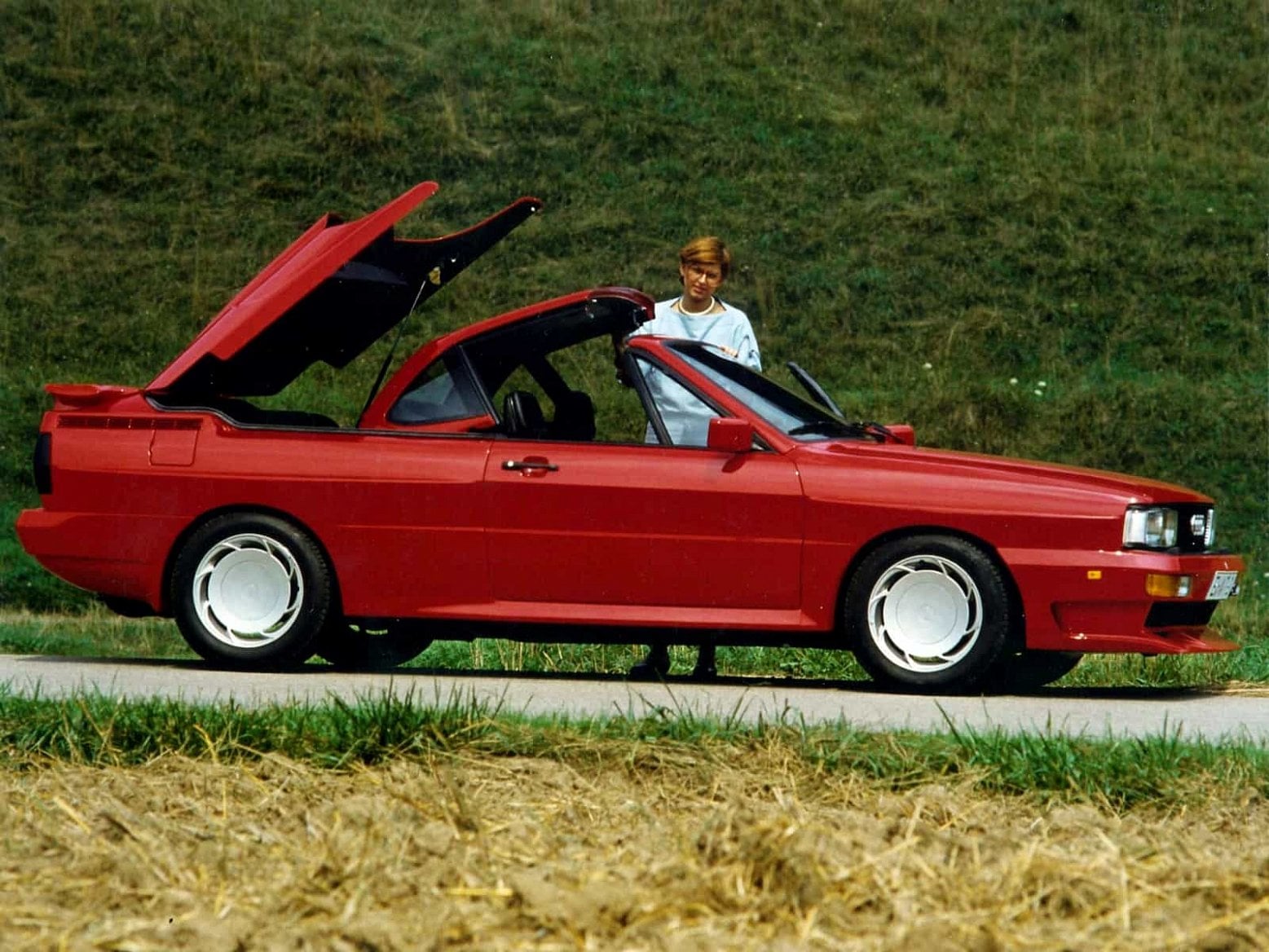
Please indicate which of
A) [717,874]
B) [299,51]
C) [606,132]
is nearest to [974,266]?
[606,132]

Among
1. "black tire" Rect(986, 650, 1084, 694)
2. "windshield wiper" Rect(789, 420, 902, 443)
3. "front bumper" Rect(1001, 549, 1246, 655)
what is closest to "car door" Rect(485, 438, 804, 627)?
"windshield wiper" Rect(789, 420, 902, 443)

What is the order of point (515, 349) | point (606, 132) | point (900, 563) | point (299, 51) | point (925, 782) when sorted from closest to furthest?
point (925, 782), point (900, 563), point (515, 349), point (606, 132), point (299, 51)

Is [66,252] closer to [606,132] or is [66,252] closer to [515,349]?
[606,132]

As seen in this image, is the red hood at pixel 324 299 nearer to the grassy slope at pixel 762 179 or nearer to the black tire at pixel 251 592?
the black tire at pixel 251 592

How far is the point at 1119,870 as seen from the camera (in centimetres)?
455

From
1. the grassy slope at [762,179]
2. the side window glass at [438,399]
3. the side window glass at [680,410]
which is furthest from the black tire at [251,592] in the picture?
the grassy slope at [762,179]

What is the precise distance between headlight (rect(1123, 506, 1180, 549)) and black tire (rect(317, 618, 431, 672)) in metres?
3.54

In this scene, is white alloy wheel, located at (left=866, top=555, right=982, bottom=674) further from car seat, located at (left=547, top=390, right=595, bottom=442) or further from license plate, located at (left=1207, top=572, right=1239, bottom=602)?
car seat, located at (left=547, top=390, right=595, bottom=442)

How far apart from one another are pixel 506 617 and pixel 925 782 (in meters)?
3.66

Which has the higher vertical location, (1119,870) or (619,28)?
(619,28)

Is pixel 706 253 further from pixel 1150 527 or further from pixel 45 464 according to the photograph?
pixel 45 464

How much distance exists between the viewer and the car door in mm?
8953

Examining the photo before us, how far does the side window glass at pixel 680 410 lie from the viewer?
930 cm

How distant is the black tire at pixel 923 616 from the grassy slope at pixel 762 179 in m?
11.5
